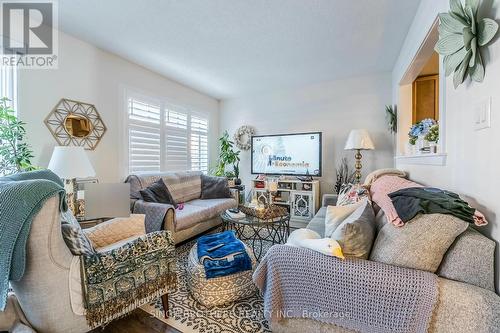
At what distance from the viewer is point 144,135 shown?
11.2 ft

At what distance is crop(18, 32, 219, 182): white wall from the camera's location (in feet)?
7.52

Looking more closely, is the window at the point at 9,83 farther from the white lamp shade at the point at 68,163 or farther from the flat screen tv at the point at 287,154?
the flat screen tv at the point at 287,154

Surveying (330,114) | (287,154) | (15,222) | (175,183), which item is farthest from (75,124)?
(330,114)

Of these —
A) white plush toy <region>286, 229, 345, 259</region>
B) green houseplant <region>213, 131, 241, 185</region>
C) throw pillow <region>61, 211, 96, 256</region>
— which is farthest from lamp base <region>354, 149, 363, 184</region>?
throw pillow <region>61, 211, 96, 256</region>

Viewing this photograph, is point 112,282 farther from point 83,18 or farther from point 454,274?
point 83,18

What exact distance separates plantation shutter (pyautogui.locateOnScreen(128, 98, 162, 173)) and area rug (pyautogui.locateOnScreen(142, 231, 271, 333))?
216cm

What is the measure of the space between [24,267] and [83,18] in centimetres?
238

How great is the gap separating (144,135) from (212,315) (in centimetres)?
275

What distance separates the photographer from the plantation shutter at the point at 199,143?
438 centimetres

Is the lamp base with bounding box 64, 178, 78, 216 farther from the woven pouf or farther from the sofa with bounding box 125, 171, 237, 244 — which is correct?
the woven pouf

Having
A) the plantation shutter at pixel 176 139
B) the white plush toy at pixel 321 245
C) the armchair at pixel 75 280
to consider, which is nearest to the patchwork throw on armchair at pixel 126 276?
the armchair at pixel 75 280

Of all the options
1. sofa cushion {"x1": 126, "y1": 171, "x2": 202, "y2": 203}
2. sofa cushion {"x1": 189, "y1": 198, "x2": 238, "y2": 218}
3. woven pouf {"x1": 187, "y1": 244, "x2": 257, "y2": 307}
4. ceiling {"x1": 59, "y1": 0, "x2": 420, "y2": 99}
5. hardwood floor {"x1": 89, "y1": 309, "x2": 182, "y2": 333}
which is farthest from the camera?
sofa cushion {"x1": 189, "y1": 198, "x2": 238, "y2": 218}

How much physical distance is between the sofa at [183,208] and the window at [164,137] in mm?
398

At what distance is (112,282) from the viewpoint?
1231 mm
